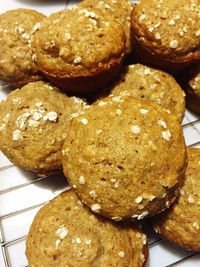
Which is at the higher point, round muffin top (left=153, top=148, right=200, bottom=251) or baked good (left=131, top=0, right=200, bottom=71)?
baked good (left=131, top=0, right=200, bottom=71)

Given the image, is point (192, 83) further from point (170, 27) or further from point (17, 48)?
point (17, 48)

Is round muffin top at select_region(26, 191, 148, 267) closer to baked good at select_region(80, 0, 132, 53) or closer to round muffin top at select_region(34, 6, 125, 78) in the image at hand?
round muffin top at select_region(34, 6, 125, 78)

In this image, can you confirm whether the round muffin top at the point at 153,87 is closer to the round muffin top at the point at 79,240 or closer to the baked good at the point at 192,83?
the baked good at the point at 192,83

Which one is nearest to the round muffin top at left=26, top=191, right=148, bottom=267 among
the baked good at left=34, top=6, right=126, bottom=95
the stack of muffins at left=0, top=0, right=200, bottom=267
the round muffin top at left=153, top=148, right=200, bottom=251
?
the stack of muffins at left=0, top=0, right=200, bottom=267

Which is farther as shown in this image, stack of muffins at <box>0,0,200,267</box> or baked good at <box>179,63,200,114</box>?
baked good at <box>179,63,200,114</box>

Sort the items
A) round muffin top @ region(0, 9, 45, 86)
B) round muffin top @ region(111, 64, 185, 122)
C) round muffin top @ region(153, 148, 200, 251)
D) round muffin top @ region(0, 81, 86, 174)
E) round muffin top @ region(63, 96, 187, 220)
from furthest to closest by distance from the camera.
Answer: round muffin top @ region(0, 9, 45, 86) → round muffin top @ region(111, 64, 185, 122) → round muffin top @ region(0, 81, 86, 174) → round muffin top @ region(153, 148, 200, 251) → round muffin top @ region(63, 96, 187, 220)

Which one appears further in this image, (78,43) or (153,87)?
(153,87)

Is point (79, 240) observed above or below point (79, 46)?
below

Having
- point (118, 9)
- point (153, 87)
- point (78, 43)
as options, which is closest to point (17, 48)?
point (78, 43)
